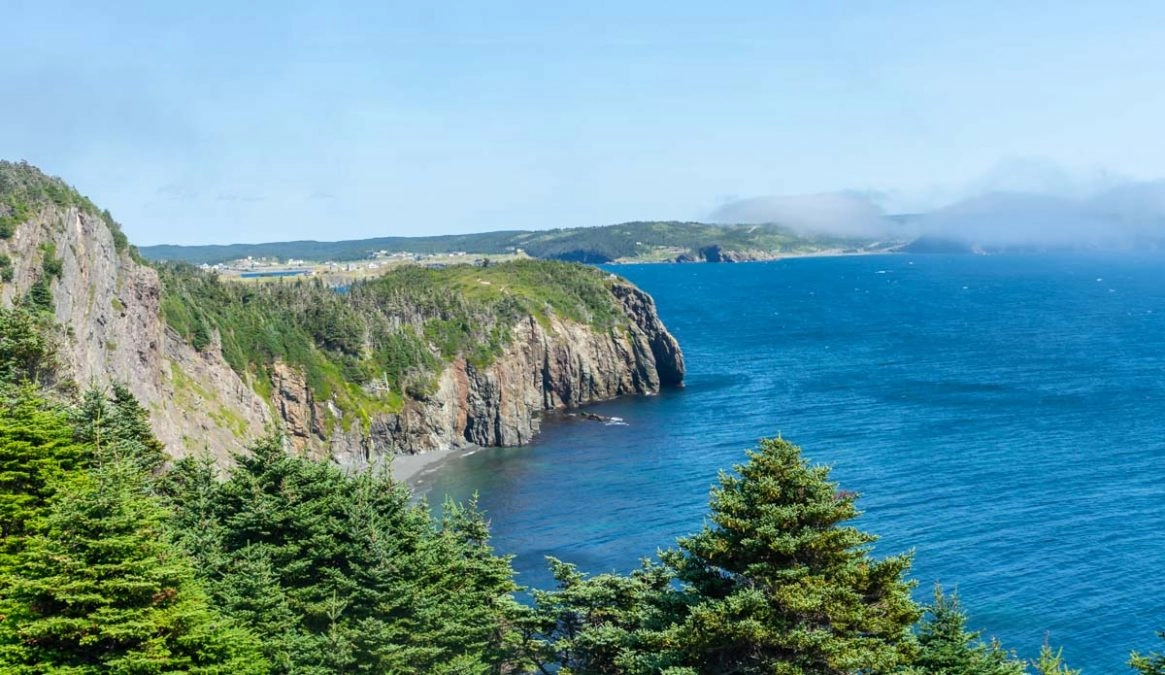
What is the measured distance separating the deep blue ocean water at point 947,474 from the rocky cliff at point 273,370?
28.5 feet

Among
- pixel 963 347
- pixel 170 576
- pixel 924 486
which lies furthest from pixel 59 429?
pixel 963 347

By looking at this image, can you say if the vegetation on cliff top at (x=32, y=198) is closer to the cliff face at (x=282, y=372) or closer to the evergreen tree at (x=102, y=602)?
the cliff face at (x=282, y=372)

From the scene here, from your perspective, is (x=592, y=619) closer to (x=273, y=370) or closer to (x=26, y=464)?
(x=26, y=464)

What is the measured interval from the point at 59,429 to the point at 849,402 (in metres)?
123

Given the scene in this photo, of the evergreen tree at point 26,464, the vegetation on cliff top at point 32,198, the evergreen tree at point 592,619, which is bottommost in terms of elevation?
the evergreen tree at point 592,619

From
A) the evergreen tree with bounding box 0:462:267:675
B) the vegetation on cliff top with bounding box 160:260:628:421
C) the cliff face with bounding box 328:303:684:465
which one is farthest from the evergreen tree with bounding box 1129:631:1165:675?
the vegetation on cliff top with bounding box 160:260:628:421

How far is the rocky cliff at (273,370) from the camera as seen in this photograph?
2995 inches

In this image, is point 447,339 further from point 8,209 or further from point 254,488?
point 254,488

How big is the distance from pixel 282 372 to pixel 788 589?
326 feet

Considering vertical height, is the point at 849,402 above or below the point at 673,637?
below

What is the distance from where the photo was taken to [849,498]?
2791 centimetres

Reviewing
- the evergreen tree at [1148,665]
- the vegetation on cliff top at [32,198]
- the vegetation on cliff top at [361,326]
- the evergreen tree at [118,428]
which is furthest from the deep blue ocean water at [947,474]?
the vegetation on cliff top at [32,198]

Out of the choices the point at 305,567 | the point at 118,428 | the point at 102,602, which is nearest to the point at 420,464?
the point at 118,428

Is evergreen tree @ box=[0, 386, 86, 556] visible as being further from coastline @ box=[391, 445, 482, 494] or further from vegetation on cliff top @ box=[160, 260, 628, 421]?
vegetation on cliff top @ box=[160, 260, 628, 421]
